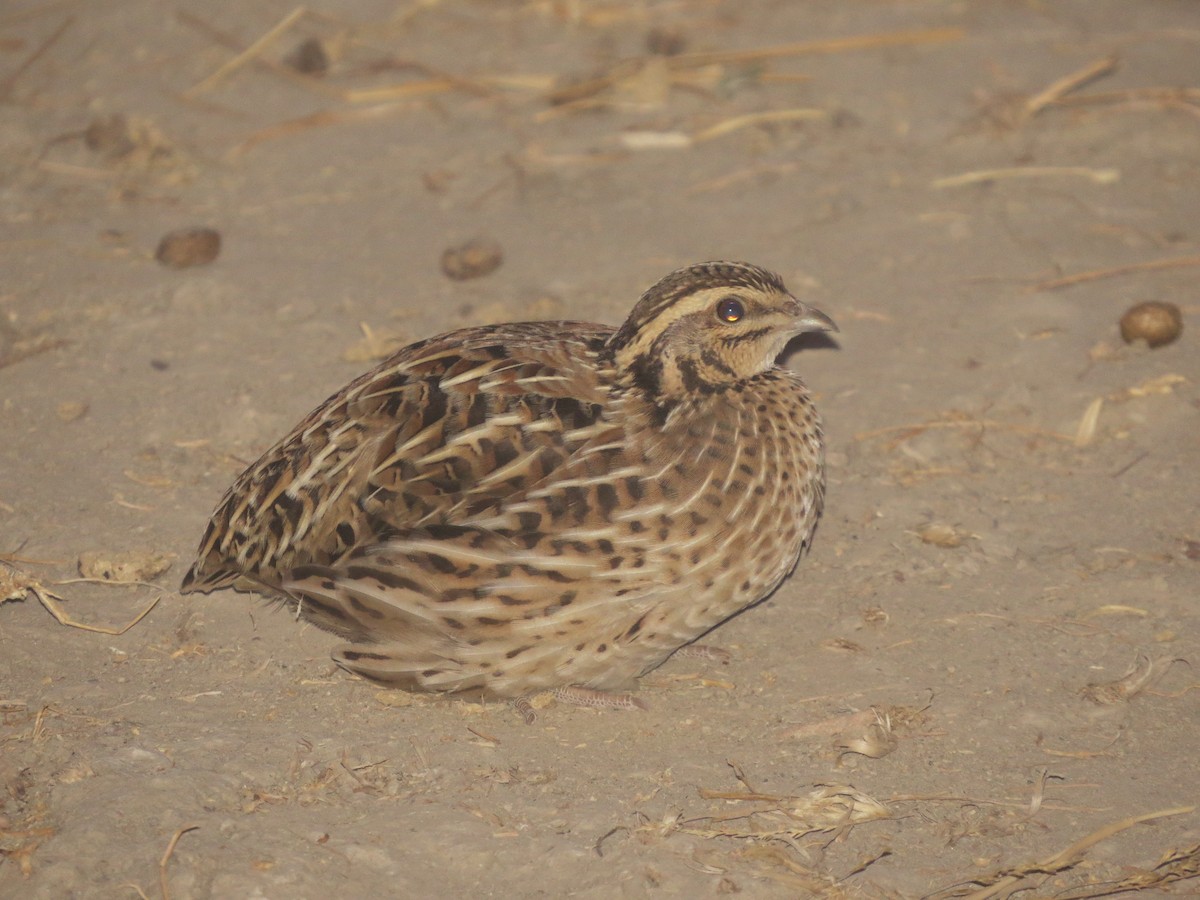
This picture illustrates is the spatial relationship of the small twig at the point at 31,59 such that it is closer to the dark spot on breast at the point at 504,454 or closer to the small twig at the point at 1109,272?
the dark spot on breast at the point at 504,454

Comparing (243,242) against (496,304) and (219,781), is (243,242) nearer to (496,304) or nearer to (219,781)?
(496,304)

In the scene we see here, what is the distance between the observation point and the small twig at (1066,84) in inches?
303

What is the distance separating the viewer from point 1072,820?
3971mm

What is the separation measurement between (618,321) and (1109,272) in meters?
2.29

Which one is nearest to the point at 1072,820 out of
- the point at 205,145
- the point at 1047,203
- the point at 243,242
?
the point at 1047,203

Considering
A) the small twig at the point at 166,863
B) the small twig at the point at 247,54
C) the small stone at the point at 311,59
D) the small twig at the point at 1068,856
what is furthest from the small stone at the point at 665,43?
the small twig at the point at 166,863

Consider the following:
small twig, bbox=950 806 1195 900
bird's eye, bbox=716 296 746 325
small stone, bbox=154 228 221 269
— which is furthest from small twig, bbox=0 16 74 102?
small twig, bbox=950 806 1195 900

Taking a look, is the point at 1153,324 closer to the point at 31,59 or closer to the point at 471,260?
the point at 471,260

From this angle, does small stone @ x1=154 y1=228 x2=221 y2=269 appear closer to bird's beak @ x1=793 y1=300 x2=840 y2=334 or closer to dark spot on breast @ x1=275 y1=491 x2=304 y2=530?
dark spot on breast @ x1=275 y1=491 x2=304 y2=530

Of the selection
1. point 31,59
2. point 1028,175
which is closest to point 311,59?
point 31,59

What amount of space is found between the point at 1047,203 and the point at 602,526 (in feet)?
12.9

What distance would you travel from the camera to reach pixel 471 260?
6598mm

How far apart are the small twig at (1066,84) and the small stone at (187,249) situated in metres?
4.40

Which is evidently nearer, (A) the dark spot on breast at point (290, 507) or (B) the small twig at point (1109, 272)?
(A) the dark spot on breast at point (290, 507)
